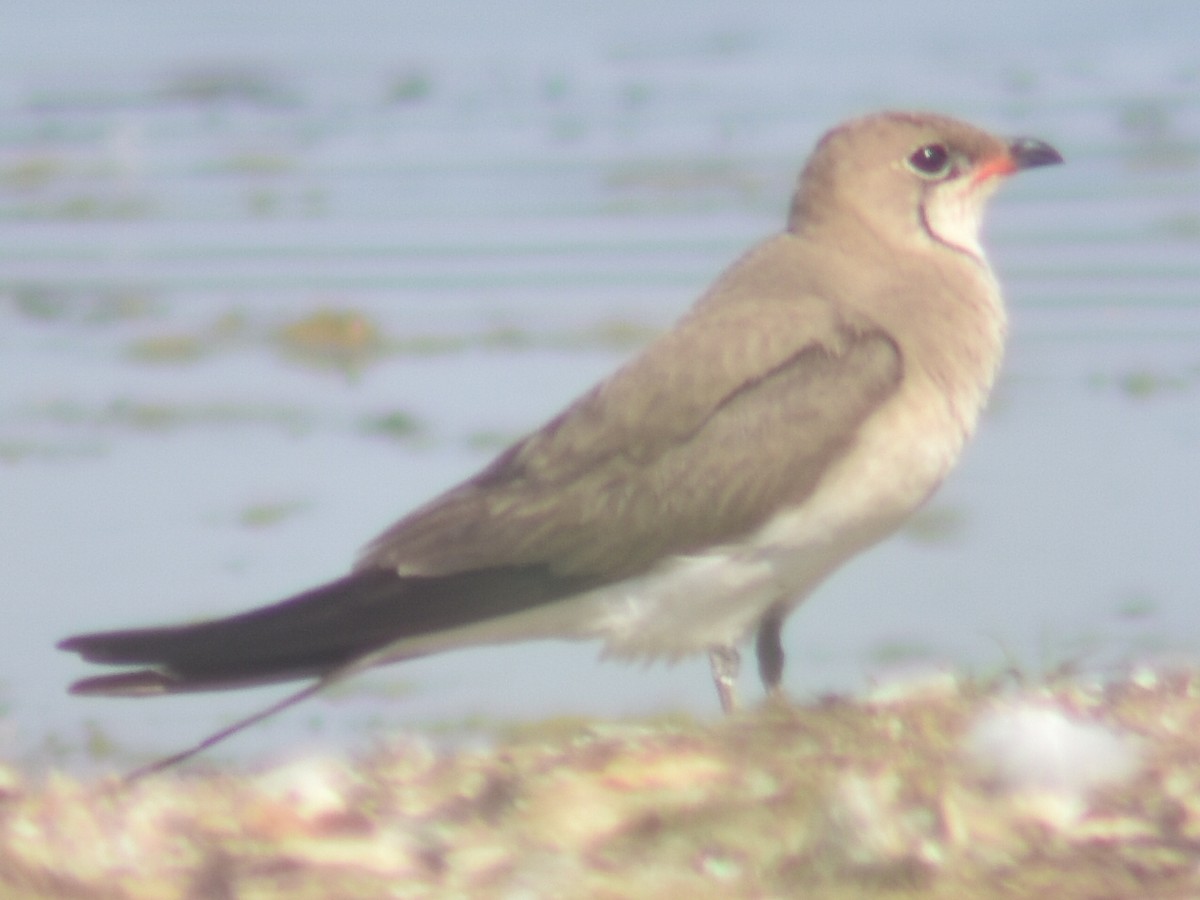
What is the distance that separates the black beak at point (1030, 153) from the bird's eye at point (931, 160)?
171 millimetres

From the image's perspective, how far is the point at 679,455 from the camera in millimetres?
5301

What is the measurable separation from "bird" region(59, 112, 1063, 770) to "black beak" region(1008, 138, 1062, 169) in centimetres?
54

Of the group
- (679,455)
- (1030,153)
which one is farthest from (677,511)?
(1030,153)

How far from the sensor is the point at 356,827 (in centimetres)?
455

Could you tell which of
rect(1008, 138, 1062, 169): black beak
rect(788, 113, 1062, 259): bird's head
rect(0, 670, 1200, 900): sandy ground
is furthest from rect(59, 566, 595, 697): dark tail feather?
rect(1008, 138, 1062, 169): black beak

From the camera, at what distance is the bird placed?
5180 millimetres

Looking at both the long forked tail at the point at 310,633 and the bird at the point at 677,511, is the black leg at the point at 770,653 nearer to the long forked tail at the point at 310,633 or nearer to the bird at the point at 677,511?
the bird at the point at 677,511

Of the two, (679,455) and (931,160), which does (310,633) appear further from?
(931,160)

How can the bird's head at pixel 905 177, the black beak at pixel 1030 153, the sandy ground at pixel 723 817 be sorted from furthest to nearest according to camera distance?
the black beak at pixel 1030 153 → the bird's head at pixel 905 177 → the sandy ground at pixel 723 817

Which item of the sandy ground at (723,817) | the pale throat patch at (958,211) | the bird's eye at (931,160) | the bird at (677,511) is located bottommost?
the sandy ground at (723,817)

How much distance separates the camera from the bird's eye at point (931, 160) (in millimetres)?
5812

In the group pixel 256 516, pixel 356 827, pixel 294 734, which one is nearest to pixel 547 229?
pixel 256 516

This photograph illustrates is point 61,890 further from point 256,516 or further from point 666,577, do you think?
point 256,516

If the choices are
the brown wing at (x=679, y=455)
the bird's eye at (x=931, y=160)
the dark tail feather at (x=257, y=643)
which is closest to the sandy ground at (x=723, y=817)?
the dark tail feather at (x=257, y=643)
